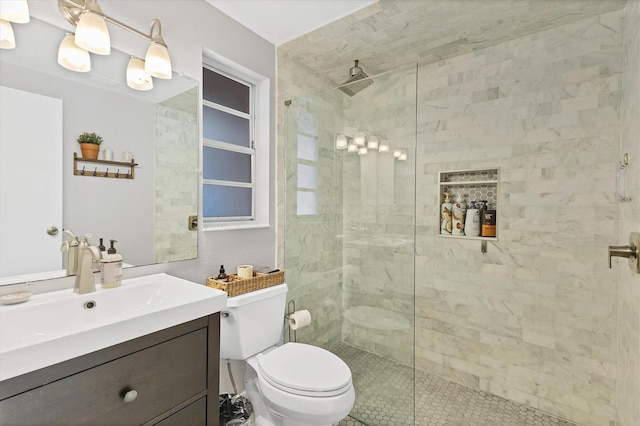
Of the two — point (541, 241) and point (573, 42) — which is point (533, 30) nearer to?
point (573, 42)

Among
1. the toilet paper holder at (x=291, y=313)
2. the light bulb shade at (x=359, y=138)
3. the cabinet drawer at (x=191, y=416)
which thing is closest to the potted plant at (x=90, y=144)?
the cabinet drawer at (x=191, y=416)

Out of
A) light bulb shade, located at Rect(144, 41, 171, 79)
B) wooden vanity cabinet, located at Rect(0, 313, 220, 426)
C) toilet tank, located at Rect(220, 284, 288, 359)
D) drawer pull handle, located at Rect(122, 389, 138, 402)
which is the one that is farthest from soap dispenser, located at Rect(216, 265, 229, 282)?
light bulb shade, located at Rect(144, 41, 171, 79)

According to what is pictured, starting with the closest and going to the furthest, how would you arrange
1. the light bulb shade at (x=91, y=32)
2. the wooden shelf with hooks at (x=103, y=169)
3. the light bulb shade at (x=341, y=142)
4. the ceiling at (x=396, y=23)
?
the light bulb shade at (x=91, y=32) → the wooden shelf with hooks at (x=103, y=169) → the ceiling at (x=396, y=23) → the light bulb shade at (x=341, y=142)

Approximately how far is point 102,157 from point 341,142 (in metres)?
1.36

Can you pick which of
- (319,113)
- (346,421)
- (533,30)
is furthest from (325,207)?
(533,30)

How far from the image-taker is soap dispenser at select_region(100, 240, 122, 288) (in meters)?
1.31

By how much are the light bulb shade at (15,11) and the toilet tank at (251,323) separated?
4.66ft

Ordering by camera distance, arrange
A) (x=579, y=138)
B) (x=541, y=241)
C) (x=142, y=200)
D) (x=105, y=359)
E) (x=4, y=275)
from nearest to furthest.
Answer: (x=105, y=359) → (x=4, y=275) → (x=142, y=200) → (x=579, y=138) → (x=541, y=241)

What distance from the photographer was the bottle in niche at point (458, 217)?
2.34m

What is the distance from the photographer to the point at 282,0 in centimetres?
175

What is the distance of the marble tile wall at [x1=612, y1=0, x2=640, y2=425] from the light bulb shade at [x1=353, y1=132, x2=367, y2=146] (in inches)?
51.4

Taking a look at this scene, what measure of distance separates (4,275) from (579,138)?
9.74 feet

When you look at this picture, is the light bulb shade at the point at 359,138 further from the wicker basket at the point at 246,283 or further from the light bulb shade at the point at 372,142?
the wicker basket at the point at 246,283

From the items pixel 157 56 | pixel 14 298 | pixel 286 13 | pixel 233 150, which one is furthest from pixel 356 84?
pixel 14 298
